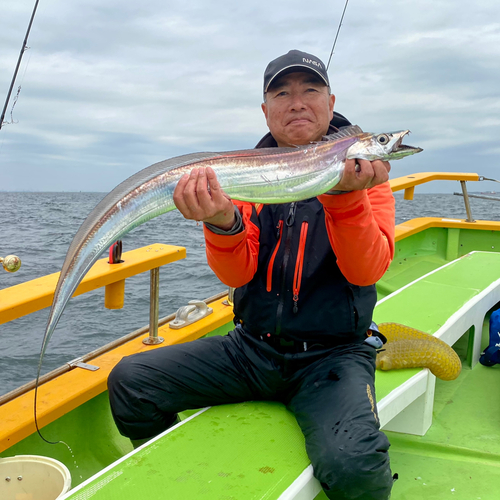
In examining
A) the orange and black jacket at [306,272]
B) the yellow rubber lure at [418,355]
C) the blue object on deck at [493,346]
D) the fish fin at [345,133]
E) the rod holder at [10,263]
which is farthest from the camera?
the blue object on deck at [493,346]

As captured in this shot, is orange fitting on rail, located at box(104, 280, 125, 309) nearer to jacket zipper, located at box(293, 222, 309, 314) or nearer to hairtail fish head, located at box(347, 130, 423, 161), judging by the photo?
jacket zipper, located at box(293, 222, 309, 314)

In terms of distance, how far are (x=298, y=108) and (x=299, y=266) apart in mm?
869

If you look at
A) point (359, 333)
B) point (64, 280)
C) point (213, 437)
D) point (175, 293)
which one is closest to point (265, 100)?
point (359, 333)

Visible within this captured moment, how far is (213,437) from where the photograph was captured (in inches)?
89.7

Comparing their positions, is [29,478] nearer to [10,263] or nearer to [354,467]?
[10,263]

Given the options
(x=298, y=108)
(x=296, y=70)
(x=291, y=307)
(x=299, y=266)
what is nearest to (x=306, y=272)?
(x=299, y=266)

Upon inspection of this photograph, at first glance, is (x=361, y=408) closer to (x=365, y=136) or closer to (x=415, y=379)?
(x=415, y=379)

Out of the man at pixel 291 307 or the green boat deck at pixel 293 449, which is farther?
the man at pixel 291 307

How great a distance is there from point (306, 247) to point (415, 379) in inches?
45.3

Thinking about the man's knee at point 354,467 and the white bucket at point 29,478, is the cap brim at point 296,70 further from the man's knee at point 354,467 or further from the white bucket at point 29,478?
the white bucket at point 29,478

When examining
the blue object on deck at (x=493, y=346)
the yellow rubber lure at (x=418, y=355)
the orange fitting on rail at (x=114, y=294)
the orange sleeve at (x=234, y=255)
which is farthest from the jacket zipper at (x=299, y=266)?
the blue object on deck at (x=493, y=346)

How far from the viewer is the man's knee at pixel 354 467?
1.98 m

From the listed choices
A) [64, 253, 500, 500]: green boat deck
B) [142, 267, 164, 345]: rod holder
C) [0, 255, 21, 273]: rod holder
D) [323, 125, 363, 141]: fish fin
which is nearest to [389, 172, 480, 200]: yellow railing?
[64, 253, 500, 500]: green boat deck

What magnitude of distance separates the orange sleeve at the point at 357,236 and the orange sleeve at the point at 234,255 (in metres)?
0.45
